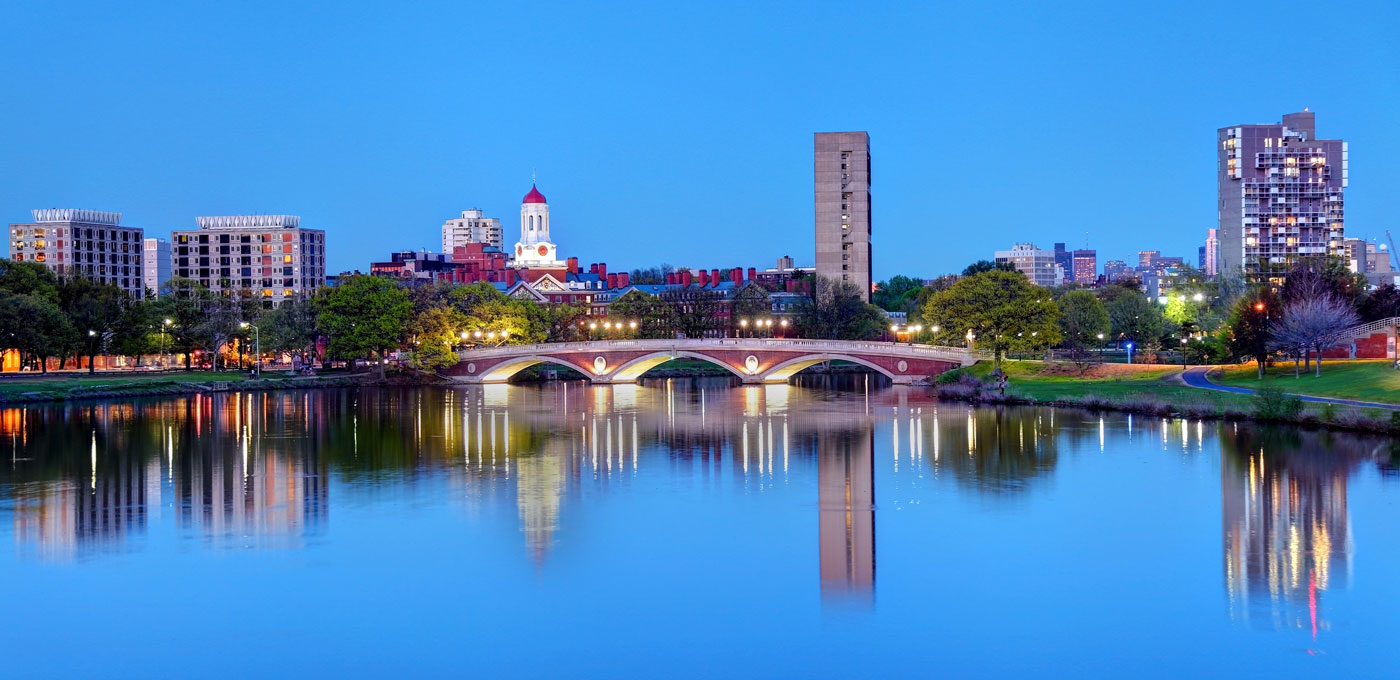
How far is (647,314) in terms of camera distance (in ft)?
387

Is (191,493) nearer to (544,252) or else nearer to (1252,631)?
(1252,631)

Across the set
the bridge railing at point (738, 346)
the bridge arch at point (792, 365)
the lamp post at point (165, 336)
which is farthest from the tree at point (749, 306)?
the lamp post at point (165, 336)

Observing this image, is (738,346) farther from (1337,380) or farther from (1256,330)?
(1337,380)

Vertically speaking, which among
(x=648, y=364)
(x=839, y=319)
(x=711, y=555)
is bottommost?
(x=711, y=555)

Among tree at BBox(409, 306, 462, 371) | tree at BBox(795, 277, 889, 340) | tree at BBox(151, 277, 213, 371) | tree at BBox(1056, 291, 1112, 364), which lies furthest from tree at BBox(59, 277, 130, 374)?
tree at BBox(1056, 291, 1112, 364)

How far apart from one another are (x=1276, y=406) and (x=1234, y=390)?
31.5ft

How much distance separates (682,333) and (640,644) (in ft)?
315

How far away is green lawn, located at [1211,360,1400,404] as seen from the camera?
163 ft

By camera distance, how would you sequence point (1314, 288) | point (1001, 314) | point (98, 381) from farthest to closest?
point (98, 381)
point (1001, 314)
point (1314, 288)

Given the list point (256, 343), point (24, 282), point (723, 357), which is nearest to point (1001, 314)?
point (723, 357)

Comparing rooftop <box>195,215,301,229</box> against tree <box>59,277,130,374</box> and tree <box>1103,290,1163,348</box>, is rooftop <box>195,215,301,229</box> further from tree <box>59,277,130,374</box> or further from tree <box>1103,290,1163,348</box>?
tree <box>1103,290,1163,348</box>

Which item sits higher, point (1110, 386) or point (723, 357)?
point (723, 357)

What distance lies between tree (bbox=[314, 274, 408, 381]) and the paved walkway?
5361 cm

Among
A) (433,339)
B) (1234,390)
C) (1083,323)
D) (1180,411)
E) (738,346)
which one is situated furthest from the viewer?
(433,339)
